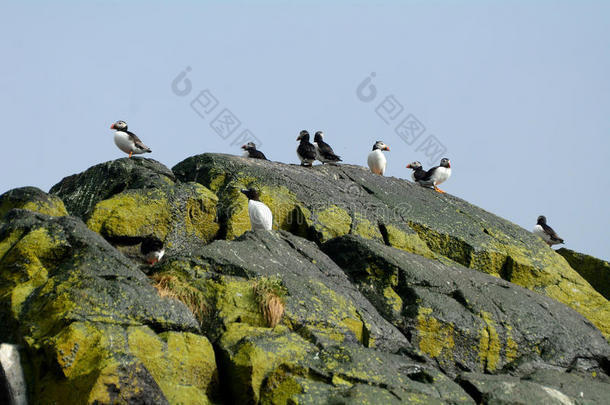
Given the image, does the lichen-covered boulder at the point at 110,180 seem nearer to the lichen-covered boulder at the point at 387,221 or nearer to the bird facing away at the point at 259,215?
the lichen-covered boulder at the point at 387,221

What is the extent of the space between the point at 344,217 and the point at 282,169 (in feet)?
8.19

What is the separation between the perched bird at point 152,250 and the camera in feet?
43.5

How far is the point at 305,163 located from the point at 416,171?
427cm

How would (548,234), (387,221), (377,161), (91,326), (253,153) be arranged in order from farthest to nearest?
(548,234) → (377,161) → (253,153) → (387,221) → (91,326)

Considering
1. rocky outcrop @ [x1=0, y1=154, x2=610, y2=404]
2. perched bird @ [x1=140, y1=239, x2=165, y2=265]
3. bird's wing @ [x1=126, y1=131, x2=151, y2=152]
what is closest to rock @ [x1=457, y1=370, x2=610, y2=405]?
rocky outcrop @ [x1=0, y1=154, x2=610, y2=404]

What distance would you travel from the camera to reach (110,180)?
51.4 ft

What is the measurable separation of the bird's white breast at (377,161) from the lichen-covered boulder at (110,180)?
Answer: 8147 mm

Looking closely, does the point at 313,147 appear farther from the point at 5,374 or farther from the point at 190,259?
the point at 5,374

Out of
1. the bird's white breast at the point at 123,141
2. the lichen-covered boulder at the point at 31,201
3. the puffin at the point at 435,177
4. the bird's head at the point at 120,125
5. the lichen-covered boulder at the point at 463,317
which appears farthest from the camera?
the puffin at the point at 435,177

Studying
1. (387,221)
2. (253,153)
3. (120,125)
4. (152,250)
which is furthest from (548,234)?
(152,250)

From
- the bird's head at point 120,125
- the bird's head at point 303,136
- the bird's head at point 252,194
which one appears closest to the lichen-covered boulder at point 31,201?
the bird's head at point 252,194

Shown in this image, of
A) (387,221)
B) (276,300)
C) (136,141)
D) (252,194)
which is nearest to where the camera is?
(276,300)

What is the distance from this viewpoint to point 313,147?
18.8 m

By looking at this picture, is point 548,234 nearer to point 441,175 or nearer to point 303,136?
point 441,175
